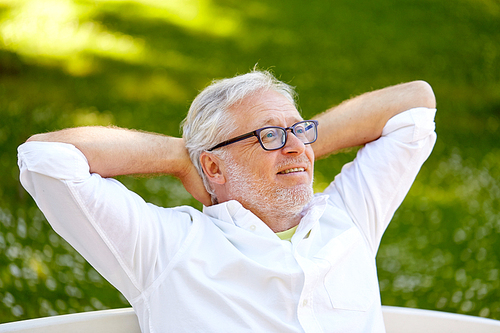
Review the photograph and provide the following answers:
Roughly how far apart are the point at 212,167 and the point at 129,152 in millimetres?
384

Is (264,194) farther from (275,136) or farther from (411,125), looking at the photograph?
(411,125)

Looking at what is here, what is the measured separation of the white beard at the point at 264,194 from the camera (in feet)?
6.45

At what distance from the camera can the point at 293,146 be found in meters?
1.97

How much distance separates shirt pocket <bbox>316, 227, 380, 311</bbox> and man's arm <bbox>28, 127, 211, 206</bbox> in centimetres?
62

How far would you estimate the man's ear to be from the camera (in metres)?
2.10

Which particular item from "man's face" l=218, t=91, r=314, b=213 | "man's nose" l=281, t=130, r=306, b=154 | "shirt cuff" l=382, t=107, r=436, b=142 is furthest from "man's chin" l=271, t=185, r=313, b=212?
"shirt cuff" l=382, t=107, r=436, b=142

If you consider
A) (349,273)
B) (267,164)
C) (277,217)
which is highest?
(267,164)

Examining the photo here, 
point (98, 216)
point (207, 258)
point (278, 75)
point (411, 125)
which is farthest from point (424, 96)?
point (278, 75)

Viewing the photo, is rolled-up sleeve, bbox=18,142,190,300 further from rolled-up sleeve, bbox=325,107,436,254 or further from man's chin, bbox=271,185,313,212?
rolled-up sleeve, bbox=325,107,436,254

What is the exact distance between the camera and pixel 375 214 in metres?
2.09

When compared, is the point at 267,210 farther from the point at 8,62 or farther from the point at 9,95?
the point at 8,62

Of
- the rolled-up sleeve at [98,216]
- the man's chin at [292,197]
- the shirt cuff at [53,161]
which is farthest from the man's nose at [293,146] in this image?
the shirt cuff at [53,161]

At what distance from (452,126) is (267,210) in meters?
5.17

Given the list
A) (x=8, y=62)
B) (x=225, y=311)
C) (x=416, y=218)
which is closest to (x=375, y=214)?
(x=225, y=311)
